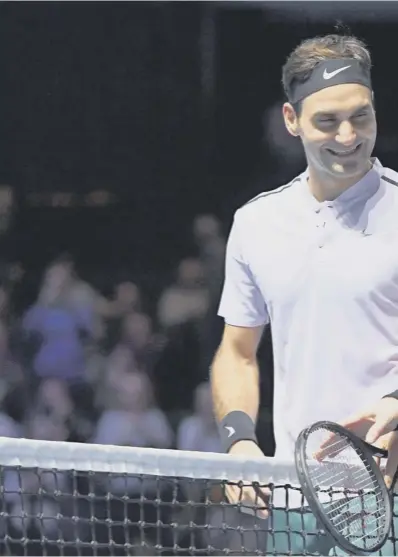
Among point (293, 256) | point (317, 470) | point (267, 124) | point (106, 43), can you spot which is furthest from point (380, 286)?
point (106, 43)

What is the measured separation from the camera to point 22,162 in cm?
361

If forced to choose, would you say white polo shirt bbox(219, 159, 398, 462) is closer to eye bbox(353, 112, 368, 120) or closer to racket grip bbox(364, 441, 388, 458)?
eye bbox(353, 112, 368, 120)

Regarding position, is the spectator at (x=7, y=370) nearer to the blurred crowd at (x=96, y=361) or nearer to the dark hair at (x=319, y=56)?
the blurred crowd at (x=96, y=361)

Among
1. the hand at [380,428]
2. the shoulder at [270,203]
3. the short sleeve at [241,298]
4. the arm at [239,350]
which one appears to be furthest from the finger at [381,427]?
the shoulder at [270,203]

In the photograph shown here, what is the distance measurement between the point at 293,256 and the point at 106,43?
1.33 metres

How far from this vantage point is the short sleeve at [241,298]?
8.24ft

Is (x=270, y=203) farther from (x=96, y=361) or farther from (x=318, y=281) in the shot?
(x=96, y=361)

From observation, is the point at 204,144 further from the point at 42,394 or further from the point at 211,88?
the point at 42,394

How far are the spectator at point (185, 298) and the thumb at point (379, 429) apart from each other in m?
1.43

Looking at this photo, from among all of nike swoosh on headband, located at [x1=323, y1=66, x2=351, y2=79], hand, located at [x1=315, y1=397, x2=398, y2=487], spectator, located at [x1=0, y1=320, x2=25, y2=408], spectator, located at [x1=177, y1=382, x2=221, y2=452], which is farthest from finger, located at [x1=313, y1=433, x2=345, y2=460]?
spectator, located at [x1=0, y1=320, x2=25, y2=408]

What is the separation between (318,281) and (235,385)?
0.24 m

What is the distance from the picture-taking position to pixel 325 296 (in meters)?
2.38

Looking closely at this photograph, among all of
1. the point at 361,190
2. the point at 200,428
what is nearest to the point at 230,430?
the point at 361,190

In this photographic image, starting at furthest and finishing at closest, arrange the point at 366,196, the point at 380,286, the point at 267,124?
the point at 267,124 < the point at 366,196 < the point at 380,286
